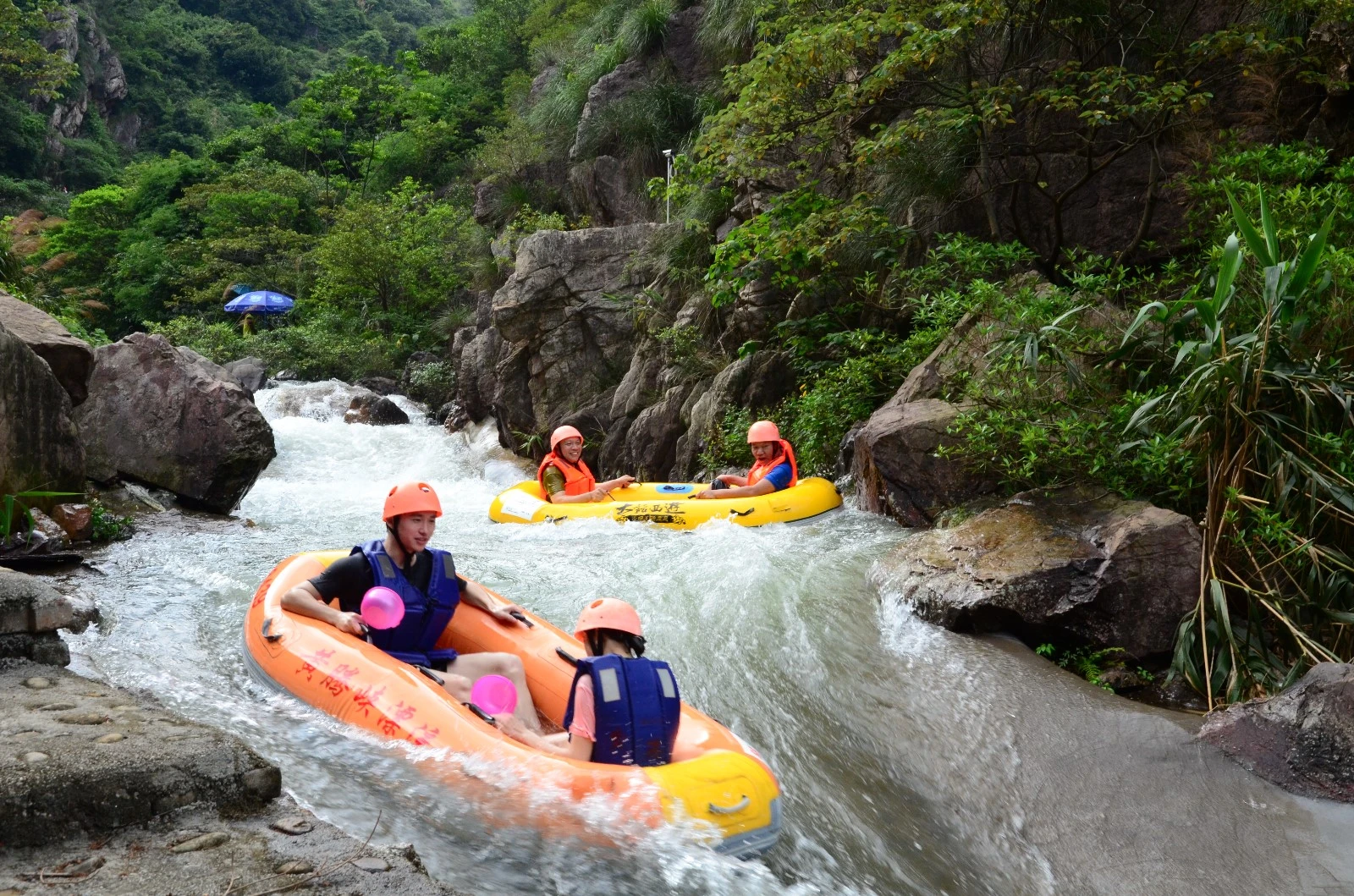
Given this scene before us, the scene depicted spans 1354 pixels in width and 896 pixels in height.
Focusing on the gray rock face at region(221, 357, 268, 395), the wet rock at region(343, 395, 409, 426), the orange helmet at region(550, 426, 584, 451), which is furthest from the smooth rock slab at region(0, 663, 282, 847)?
the gray rock face at region(221, 357, 268, 395)

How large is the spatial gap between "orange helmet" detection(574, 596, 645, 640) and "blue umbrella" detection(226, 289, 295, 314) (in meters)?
19.3

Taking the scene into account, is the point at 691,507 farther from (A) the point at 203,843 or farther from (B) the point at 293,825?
(A) the point at 203,843

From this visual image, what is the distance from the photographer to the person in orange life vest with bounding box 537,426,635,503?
8805 mm

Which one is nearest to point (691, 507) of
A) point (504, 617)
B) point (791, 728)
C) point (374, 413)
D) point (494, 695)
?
point (504, 617)

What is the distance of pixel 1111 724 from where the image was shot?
397cm

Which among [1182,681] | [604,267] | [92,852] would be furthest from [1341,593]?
[604,267]

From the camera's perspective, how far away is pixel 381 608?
3.98 metres

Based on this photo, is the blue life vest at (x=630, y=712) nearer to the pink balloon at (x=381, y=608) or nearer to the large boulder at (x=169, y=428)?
the pink balloon at (x=381, y=608)

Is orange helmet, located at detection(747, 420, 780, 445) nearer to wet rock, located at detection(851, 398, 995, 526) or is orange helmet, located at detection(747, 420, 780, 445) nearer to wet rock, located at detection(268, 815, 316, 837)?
wet rock, located at detection(851, 398, 995, 526)

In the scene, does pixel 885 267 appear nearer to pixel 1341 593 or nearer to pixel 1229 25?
pixel 1229 25

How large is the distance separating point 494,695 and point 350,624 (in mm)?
688

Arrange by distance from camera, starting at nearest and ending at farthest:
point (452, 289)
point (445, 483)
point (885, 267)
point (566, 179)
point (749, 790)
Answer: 1. point (749, 790)
2. point (885, 267)
3. point (445, 483)
4. point (566, 179)
5. point (452, 289)

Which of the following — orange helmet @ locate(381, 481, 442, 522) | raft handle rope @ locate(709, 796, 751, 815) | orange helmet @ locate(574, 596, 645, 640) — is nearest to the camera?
raft handle rope @ locate(709, 796, 751, 815)

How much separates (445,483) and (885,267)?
656 centimetres
